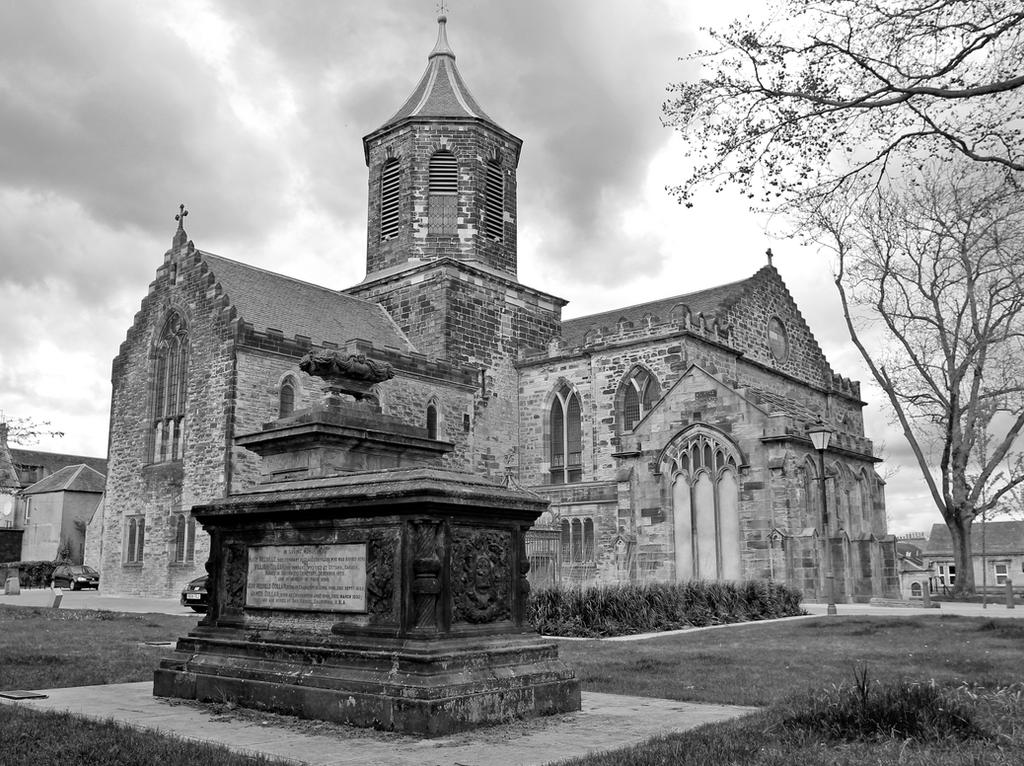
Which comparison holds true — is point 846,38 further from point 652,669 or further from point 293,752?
point 293,752

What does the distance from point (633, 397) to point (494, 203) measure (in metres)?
9.89

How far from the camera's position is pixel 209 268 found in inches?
1193

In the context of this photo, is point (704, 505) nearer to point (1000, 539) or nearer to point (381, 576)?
point (381, 576)

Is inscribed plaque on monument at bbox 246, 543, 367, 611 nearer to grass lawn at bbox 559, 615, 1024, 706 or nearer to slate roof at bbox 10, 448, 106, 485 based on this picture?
grass lawn at bbox 559, 615, 1024, 706

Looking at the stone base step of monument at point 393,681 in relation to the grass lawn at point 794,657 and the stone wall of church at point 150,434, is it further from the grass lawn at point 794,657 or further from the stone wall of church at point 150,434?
the stone wall of church at point 150,434

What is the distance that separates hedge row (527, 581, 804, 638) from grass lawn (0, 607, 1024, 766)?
1.51 m

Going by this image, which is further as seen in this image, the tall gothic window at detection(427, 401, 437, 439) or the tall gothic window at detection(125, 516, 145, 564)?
the tall gothic window at detection(427, 401, 437, 439)

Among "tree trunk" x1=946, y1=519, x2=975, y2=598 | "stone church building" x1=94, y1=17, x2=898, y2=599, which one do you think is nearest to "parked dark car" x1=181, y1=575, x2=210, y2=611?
"stone church building" x1=94, y1=17, x2=898, y2=599

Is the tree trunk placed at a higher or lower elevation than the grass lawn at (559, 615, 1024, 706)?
higher

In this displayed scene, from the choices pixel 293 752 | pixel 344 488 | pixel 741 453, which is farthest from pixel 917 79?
pixel 741 453

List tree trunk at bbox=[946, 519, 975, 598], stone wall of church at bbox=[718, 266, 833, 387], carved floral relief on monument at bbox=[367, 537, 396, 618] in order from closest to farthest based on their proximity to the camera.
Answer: carved floral relief on monument at bbox=[367, 537, 396, 618], tree trunk at bbox=[946, 519, 975, 598], stone wall of church at bbox=[718, 266, 833, 387]

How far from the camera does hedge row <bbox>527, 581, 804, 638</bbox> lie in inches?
687

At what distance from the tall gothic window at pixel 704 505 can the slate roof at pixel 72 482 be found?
4119 centimetres

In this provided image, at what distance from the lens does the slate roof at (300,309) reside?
3017cm
